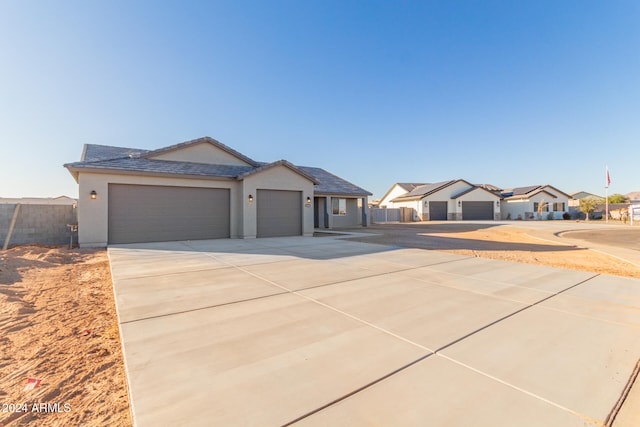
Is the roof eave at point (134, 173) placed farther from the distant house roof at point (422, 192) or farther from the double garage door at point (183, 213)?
the distant house roof at point (422, 192)

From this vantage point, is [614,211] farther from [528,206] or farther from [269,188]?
[269,188]

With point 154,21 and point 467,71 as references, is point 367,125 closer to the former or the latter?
A: point 467,71

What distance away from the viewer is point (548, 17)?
11703 mm

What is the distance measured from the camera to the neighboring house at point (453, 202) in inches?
1201

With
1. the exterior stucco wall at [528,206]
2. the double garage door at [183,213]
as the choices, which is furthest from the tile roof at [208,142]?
the exterior stucco wall at [528,206]

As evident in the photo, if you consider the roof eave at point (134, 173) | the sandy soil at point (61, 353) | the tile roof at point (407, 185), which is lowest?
the sandy soil at point (61, 353)

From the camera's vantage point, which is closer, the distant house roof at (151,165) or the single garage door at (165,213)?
the distant house roof at (151,165)

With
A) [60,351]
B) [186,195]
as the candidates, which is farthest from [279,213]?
[60,351]

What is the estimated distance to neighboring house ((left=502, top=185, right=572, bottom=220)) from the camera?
3312 cm

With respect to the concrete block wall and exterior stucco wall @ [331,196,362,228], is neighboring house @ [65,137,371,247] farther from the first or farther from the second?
exterior stucco wall @ [331,196,362,228]

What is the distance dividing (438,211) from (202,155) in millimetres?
26519

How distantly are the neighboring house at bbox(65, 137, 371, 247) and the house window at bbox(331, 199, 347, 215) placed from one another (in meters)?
6.18

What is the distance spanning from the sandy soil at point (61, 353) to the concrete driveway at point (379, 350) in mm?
→ 183

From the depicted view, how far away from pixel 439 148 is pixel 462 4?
15.0 metres
